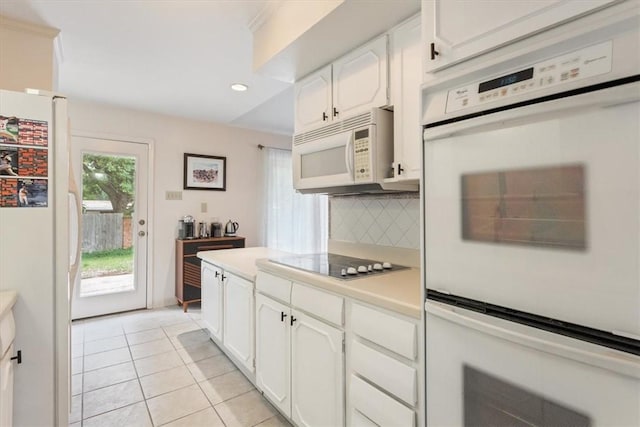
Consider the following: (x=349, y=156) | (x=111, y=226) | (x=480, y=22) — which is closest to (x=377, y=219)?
(x=349, y=156)

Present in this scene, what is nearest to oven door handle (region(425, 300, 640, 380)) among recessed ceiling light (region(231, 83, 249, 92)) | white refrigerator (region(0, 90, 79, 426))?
white refrigerator (region(0, 90, 79, 426))

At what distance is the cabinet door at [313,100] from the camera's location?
198cm

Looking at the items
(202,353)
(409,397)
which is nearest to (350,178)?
(409,397)

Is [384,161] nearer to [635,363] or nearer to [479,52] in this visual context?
[479,52]

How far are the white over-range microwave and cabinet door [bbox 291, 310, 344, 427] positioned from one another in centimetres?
76

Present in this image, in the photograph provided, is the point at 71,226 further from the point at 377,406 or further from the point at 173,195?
the point at 173,195

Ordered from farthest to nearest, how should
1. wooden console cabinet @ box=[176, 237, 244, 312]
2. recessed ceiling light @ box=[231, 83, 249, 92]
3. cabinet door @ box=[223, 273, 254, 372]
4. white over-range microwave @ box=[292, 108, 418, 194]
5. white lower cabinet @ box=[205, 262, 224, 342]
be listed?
wooden console cabinet @ box=[176, 237, 244, 312], recessed ceiling light @ box=[231, 83, 249, 92], white lower cabinet @ box=[205, 262, 224, 342], cabinet door @ box=[223, 273, 254, 372], white over-range microwave @ box=[292, 108, 418, 194]

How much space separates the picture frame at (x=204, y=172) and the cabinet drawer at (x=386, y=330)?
11.3ft

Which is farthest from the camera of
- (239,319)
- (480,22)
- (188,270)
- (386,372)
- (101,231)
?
(188,270)

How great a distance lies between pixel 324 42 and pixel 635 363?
176 centimetres

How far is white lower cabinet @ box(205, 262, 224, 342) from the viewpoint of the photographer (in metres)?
2.54

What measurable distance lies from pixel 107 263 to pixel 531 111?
4.22 m

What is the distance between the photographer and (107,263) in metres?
3.67

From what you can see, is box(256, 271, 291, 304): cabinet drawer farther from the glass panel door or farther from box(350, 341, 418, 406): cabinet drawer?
the glass panel door
